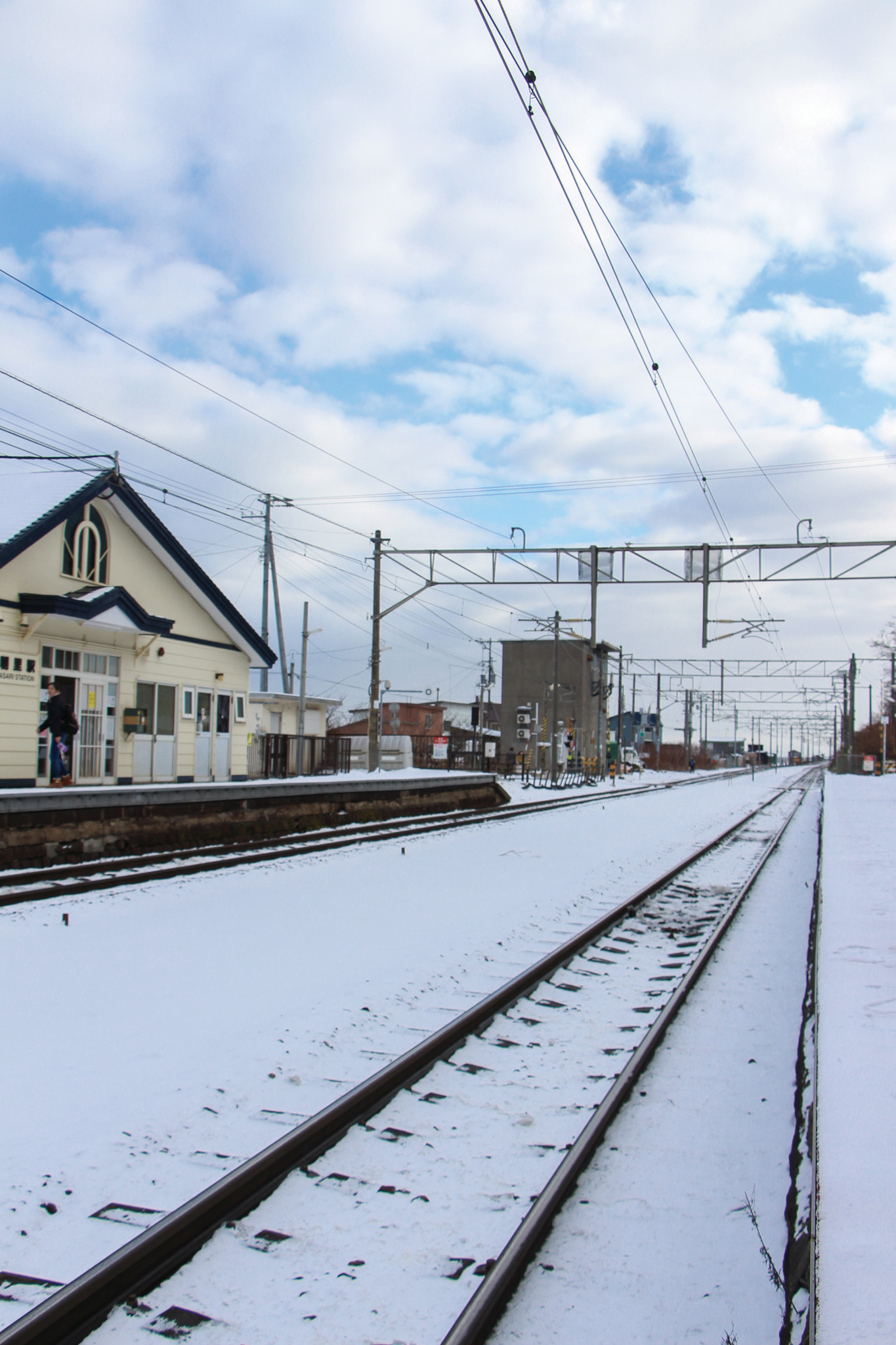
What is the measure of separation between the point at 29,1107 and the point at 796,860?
49.1 feet

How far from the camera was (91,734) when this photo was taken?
21984 mm

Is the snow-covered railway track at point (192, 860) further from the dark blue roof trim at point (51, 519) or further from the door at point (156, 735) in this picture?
the dark blue roof trim at point (51, 519)

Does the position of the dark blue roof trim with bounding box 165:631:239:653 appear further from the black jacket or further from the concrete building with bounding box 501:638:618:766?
the concrete building with bounding box 501:638:618:766

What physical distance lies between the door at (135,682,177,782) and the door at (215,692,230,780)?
1864mm

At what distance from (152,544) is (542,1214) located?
23.1 m

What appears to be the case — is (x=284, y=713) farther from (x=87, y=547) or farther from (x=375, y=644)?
(x=87, y=547)

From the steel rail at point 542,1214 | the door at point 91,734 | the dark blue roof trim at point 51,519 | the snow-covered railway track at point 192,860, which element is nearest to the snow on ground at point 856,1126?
the steel rail at point 542,1214

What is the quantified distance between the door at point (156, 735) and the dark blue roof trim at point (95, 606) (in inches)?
61.1

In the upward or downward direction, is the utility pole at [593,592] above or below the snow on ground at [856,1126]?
above

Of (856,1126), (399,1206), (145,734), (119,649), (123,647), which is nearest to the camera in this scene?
(399,1206)

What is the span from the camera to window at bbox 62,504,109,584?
71.4 ft

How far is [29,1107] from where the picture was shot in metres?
4.71

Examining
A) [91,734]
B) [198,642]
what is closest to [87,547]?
[91,734]

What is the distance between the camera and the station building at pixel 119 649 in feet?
65.1
